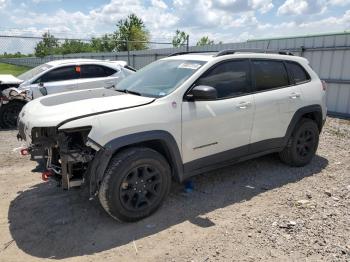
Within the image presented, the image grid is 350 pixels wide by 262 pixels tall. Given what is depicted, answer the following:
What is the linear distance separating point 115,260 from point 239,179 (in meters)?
2.49

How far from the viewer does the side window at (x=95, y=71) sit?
9273mm

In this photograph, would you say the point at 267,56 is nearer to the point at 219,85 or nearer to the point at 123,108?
the point at 219,85

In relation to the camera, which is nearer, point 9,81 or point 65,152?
point 65,152

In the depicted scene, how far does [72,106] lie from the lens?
3762mm

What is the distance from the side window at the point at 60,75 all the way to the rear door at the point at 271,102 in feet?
18.7

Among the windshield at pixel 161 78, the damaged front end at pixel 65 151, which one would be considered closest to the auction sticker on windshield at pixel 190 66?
the windshield at pixel 161 78

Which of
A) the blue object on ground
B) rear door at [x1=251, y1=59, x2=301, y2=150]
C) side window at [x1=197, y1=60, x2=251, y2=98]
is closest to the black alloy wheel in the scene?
the blue object on ground

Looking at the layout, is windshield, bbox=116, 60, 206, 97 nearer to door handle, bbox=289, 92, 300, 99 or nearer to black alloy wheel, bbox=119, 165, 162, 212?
black alloy wheel, bbox=119, 165, 162, 212

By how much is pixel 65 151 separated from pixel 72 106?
0.53 metres

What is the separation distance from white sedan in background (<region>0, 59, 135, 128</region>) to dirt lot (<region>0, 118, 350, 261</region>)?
3492 millimetres

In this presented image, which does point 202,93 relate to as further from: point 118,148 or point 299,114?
point 299,114

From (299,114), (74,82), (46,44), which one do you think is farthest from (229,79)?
(46,44)

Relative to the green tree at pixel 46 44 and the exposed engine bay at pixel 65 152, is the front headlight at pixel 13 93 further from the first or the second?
the green tree at pixel 46 44

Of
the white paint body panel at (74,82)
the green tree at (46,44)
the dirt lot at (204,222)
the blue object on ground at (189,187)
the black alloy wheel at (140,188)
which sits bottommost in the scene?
the dirt lot at (204,222)
